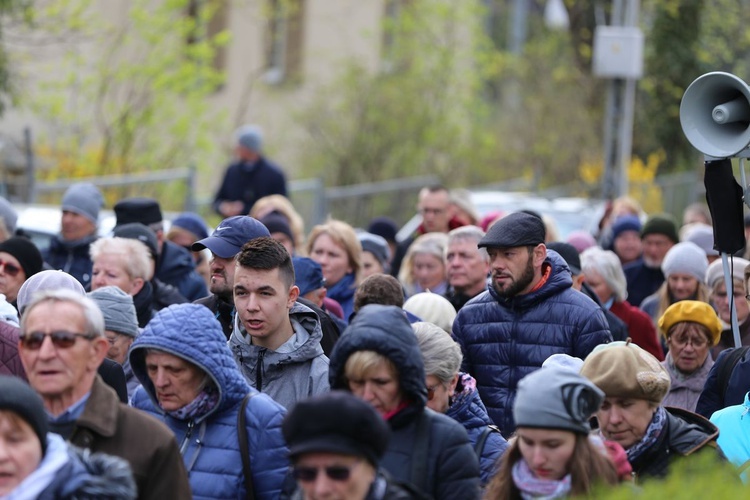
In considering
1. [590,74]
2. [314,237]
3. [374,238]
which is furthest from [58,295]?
[590,74]

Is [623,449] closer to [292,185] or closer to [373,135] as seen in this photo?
[292,185]

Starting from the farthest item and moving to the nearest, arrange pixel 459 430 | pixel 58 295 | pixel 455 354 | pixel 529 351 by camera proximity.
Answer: pixel 529 351 → pixel 455 354 → pixel 459 430 → pixel 58 295

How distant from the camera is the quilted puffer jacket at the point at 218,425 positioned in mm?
5449

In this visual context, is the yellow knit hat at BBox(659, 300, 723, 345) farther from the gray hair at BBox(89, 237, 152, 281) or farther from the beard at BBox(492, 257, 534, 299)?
the gray hair at BBox(89, 237, 152, 281)

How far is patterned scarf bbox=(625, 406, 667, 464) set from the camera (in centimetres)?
571

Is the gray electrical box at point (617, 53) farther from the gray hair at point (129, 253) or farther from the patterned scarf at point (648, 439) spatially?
the patterned scarf at point (648, 439)

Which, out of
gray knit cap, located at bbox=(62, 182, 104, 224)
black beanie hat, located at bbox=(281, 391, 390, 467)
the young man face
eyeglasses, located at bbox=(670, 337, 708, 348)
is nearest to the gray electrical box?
gray knit cap, located at bbox=(62, 182, 104, 224)

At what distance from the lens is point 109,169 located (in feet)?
72.0

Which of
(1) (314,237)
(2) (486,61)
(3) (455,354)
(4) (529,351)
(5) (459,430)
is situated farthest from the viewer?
(2) (486,61)

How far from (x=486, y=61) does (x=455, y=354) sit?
25383 mm

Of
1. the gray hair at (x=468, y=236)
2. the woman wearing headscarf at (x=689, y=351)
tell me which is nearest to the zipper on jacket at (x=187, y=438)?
the woman wearing headscarf at (x=689, y=351)

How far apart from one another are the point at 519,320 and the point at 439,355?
172 cm

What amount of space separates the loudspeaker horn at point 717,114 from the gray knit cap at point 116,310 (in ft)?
10.1

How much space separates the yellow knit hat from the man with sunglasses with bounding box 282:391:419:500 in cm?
413
